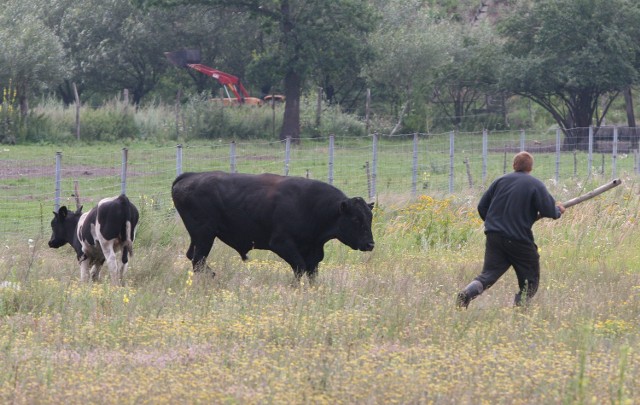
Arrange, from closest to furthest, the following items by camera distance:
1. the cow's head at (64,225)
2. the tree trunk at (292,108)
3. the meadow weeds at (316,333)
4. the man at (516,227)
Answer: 1. the meadow weeds at (316,333)
2. the man at (516,227)
3. the cow's head at (64,225)
4. the tree trunk at (292,108)

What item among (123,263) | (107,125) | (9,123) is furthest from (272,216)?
(107,125)

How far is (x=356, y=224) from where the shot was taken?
1300 centimetres

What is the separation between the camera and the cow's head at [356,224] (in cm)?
1294

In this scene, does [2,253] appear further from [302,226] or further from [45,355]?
[45,355]

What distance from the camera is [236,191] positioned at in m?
13.4

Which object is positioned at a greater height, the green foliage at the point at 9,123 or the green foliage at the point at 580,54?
the green foliage at the point at 580,54

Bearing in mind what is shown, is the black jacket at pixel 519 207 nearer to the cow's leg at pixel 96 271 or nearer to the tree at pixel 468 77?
the cow's leg at pixel 96 271

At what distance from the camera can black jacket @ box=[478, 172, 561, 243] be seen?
36.2 ft

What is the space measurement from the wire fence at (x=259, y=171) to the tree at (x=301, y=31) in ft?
17.0

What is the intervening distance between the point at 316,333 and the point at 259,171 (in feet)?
56.8

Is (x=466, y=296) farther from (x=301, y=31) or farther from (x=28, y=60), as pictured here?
(x=28, y=60)

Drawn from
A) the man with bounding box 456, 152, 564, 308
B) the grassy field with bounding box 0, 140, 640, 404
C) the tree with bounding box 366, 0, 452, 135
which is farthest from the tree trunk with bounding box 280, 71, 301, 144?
the man with bounding box 456, 152, 564, 308

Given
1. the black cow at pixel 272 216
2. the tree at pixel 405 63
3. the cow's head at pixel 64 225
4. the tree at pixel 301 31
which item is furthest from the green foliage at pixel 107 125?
the black cow at pixel 272 216

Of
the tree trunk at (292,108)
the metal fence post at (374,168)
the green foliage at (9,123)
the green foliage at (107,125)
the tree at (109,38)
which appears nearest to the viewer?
the metal fence post at (374,168)
